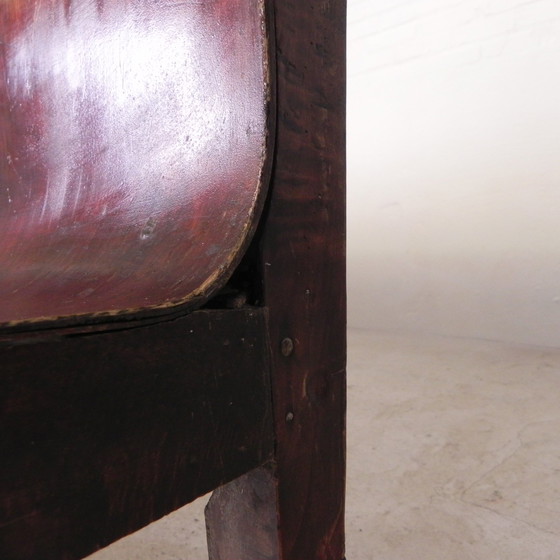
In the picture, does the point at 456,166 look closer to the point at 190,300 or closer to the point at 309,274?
the point at 309,274

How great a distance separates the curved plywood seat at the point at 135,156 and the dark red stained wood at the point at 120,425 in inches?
1.0


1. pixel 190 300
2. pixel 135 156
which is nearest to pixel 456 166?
pixel 135 156

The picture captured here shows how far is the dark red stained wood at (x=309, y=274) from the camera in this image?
0.43 meters

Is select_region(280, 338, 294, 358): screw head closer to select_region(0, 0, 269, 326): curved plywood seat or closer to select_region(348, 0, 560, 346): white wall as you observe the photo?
select_region(0, 0, 269, 326): curved plywood seat

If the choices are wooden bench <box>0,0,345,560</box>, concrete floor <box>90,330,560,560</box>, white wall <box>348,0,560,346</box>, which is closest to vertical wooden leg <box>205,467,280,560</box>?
wooden bench <box>0,0,345,560</box>

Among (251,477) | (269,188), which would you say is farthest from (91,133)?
(251,477)

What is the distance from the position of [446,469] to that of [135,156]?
100cm

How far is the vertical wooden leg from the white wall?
77.0 inches

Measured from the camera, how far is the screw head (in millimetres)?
435

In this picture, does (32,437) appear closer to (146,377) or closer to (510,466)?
(146,377)

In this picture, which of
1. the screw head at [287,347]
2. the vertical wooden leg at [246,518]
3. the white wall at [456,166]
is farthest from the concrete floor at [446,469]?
the screw head at [287,347]

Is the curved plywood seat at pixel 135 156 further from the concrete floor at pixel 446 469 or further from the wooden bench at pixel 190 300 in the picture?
the concrete floor at pixel 446 469

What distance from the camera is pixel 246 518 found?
0.48m

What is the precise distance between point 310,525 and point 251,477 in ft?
0.23
